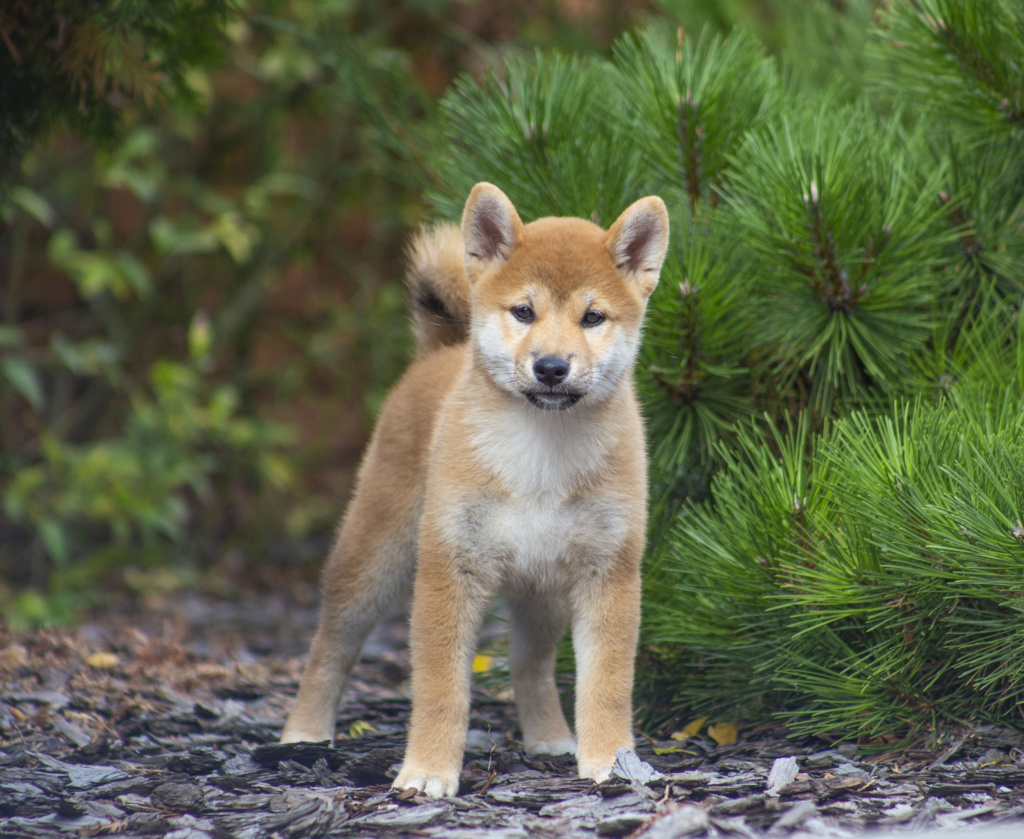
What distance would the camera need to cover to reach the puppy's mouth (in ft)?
8.82

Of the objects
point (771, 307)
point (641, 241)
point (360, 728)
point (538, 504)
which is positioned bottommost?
point (360, 728)

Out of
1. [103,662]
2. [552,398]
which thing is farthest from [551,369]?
[103,662]

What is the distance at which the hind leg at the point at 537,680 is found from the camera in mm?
3227

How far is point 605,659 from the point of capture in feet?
9.06

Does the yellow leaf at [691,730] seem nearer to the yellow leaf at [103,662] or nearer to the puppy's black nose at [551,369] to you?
the puppy's black nose at [551,369]

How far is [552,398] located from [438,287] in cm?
91

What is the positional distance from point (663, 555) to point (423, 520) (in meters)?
0.85

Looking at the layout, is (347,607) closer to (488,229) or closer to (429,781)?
(429,781)

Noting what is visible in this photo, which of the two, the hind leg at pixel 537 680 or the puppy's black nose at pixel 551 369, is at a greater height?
the puppy's black nose at pixel 551 369

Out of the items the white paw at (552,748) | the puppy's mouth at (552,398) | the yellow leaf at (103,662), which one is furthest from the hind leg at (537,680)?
the yellow leaf at (103,662)

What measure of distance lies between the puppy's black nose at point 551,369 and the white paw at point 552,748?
3.94 feet

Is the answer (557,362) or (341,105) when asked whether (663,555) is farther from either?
(341,105)

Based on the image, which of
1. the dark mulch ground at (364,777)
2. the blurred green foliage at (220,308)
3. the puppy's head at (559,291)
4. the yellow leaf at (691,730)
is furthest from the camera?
the blurred green foliage at (220,308)

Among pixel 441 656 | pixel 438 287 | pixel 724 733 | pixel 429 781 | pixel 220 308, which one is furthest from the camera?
pixel 220 308
